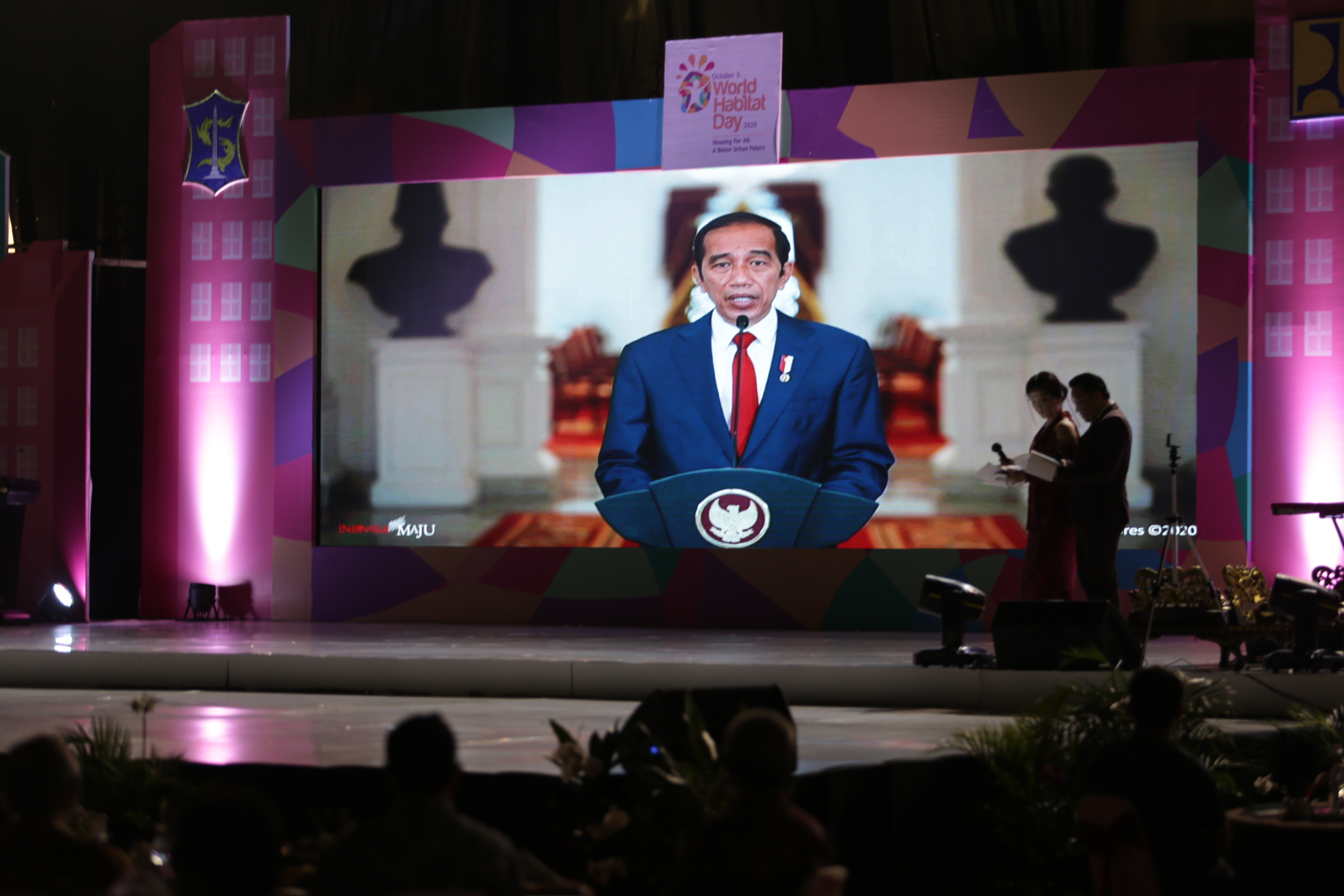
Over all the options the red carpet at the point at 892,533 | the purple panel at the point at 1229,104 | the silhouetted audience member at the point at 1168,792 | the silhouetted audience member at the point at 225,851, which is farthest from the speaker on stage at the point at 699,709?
the purple panel at the point at 1229,104

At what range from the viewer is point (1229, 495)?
Result: 9.95 metres

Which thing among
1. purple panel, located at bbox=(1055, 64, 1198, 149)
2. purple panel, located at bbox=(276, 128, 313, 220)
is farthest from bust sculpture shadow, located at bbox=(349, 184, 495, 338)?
purple panel, located at bbox=(1055, 64, 1198, 149)

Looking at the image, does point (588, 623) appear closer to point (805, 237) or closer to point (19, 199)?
point (805, 237)

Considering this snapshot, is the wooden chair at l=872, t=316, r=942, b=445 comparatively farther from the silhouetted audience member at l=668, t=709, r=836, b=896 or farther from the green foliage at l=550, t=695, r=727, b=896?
the silhouetted audience member at l=668, t=709, r=836, b=896

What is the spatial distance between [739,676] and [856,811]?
3159 mm

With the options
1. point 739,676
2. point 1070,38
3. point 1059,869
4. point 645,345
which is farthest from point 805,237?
point 1059,869

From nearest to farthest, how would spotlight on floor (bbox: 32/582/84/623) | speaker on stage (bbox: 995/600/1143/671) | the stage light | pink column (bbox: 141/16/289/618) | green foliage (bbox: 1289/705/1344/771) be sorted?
1. green foliage (bbox: 1289/705/1344/771)
2. speaker on stage (bbox: 995/600/1143/671)
3. the stage light
4. spotlight on floor (bbox: 32/582/84/623)
5. pink column (bbox: 141/16/289/618)

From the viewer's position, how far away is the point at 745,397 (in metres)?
10.5

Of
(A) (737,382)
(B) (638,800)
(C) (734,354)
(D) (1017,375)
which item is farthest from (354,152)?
(B) (638,800)

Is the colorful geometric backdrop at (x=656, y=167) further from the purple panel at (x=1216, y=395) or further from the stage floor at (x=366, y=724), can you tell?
the stage floor at (x=366, y=724)

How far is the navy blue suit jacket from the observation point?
34.2 ft

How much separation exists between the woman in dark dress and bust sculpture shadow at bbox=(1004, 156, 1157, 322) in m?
3.35

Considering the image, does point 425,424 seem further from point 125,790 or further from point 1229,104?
point 125,790

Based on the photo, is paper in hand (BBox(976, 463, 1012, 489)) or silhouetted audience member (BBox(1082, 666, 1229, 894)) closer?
silhouetted audience member (BBox(1082, 666, 1229, 894))
